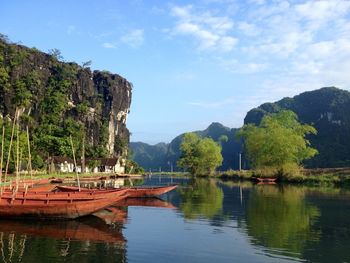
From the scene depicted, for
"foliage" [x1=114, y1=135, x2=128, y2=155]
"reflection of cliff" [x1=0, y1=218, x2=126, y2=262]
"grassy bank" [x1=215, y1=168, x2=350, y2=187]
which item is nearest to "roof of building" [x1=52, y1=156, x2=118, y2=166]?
"foliage" [x1=114, y1=135, x2=128, y2=155]

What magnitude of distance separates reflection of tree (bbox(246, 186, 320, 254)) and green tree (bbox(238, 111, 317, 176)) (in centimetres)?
3930

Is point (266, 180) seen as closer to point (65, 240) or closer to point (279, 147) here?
point (279, 147)

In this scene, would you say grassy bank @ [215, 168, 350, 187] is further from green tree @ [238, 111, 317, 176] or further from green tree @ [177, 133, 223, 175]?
green tree @ [177, 133, 223, 175]

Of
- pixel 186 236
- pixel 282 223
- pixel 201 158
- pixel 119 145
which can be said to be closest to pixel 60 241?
pixel 186 236

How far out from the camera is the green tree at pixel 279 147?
250 feet

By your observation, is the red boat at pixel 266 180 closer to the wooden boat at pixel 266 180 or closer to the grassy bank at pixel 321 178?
the wooden boat at pixel 266 180

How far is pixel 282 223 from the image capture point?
84.0 feet

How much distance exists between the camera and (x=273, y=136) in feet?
260

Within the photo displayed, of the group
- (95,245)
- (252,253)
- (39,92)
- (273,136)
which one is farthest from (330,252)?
(39,92)

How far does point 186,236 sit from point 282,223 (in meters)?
7.38

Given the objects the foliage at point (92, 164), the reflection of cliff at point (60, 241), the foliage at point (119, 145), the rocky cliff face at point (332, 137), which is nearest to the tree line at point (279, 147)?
the foliage at point (92, 164)

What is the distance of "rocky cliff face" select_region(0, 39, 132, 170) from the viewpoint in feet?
348

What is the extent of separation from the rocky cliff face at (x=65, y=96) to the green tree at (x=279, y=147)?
42456mm

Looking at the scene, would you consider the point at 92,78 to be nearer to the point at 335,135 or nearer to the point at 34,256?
the point at 335,135
